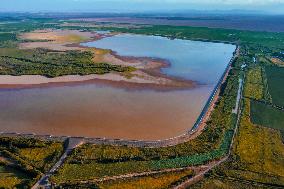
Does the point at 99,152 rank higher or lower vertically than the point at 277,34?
lower

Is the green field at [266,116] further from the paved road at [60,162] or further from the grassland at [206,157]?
the paved road at [60,162]

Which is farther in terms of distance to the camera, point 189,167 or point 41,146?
point 41,146

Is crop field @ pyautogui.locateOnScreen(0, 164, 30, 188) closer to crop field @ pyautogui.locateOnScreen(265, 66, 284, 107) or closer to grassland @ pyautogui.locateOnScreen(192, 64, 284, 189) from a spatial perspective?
grassland @ pyautogui.locateOnScreen(192, 64, 284, 189)

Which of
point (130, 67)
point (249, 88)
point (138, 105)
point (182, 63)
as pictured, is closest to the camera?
point (138, 105)

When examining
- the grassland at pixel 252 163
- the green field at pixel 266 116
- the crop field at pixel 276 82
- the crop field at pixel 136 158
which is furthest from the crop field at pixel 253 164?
the crop field at pixel 276 82

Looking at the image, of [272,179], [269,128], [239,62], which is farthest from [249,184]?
[239,62]

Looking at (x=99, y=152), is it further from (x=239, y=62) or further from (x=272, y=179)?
(x=239, y=62)
